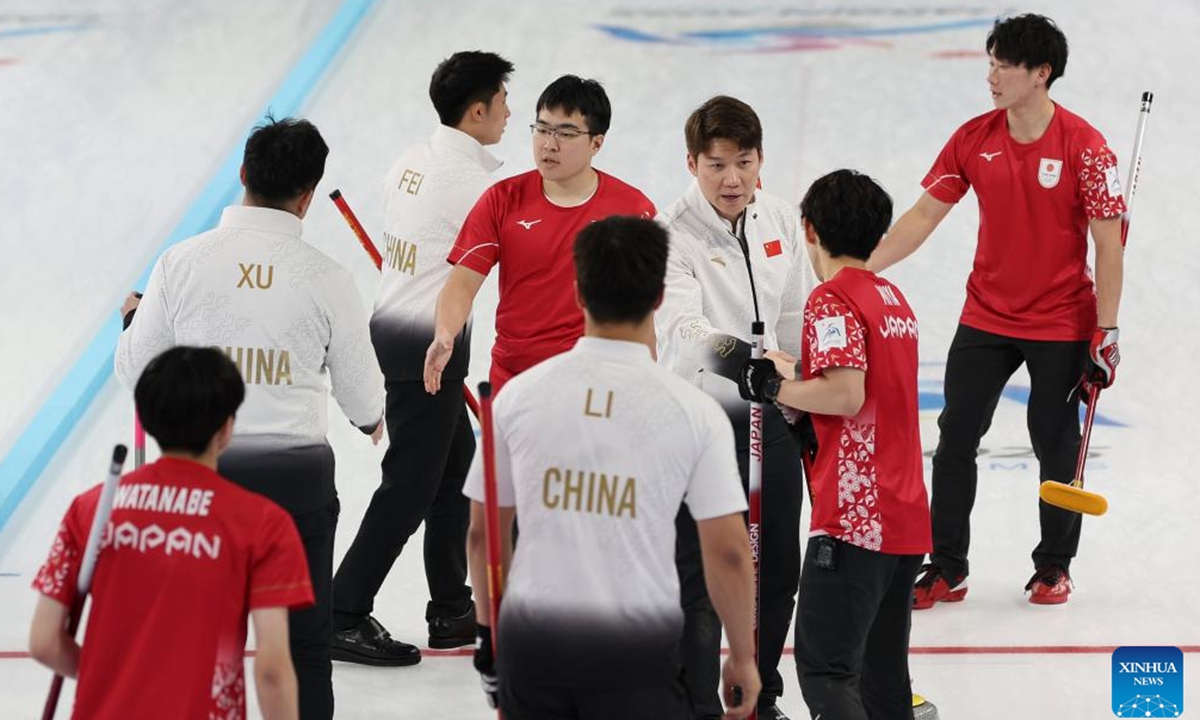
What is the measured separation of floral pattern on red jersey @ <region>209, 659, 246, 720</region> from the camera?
263 cm

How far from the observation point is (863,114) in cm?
857

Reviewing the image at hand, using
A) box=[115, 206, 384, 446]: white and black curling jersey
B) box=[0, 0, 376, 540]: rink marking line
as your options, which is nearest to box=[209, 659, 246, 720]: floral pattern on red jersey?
box=[115, 206, 384, 446]: white and black curling jersey

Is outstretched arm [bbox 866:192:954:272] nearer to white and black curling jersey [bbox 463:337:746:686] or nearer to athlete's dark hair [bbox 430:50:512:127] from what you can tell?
athlete's dark hair [bbox 430:50:512:127]

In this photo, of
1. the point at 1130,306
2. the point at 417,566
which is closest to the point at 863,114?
the point at 1130,306

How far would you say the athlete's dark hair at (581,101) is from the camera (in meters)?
4.14

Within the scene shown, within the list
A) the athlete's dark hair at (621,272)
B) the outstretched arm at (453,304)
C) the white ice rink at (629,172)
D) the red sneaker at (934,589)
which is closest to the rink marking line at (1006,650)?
the white ice rink at (629,172)

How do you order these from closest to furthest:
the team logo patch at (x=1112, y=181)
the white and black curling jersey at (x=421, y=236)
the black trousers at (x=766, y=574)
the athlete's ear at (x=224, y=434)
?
1. the athlete's ear at (x=224, y=434)
2. the black trousers at (x=766, y=574)
3. the white and black curling jersey at (x=421, y=236)
4. the team logo patch at (x=1112, y=181)

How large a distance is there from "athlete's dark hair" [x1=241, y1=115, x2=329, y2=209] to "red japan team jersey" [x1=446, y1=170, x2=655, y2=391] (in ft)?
2.42

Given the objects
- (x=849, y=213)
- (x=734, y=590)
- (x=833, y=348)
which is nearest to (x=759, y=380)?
(x=833, y=348)

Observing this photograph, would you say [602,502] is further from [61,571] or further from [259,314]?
[259,314]

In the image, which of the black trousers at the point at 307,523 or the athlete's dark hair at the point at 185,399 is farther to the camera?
the black trousers at the point at 307,523

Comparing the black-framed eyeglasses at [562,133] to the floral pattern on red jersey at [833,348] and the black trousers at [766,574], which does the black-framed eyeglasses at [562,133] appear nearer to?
the black trousers at [766,574]

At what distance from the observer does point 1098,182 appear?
15.4 ft

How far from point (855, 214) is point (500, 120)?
5.09 ft
